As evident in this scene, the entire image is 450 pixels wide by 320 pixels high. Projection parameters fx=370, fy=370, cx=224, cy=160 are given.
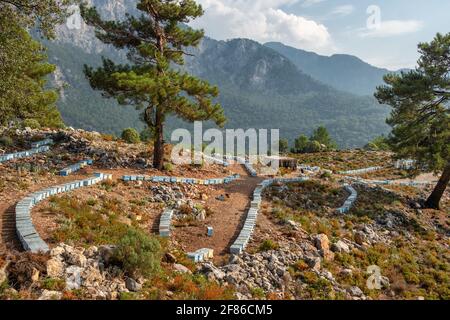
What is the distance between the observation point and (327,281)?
47.0 feet

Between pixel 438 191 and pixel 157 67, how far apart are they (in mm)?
22806

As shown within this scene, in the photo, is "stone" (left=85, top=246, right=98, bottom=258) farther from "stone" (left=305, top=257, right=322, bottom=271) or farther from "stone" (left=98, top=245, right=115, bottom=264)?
"stone" (left=305, top=257, right=322, bottom=271)

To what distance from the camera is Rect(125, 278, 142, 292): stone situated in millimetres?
10359

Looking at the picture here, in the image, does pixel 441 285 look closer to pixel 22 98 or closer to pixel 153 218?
pixel 153 218

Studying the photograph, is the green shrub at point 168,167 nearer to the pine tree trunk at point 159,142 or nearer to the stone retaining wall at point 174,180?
the pine tree trunk at point 159,142

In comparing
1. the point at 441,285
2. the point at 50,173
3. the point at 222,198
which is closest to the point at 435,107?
the point at 441,285

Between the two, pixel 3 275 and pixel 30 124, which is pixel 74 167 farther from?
pixel 30 124

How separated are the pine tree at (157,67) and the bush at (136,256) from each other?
11582 mm

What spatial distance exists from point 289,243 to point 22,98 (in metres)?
15.0

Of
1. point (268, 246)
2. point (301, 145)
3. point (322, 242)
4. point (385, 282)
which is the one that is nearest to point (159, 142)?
point (268, 246)

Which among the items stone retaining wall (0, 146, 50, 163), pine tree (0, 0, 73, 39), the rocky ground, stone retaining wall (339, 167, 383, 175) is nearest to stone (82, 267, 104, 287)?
the rocky ground

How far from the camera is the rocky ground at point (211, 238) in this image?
418 inches

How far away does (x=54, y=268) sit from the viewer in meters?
10.1

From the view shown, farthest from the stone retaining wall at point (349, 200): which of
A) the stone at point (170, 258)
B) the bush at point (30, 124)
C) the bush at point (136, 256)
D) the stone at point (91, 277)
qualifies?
the bush at point (30, 124)
